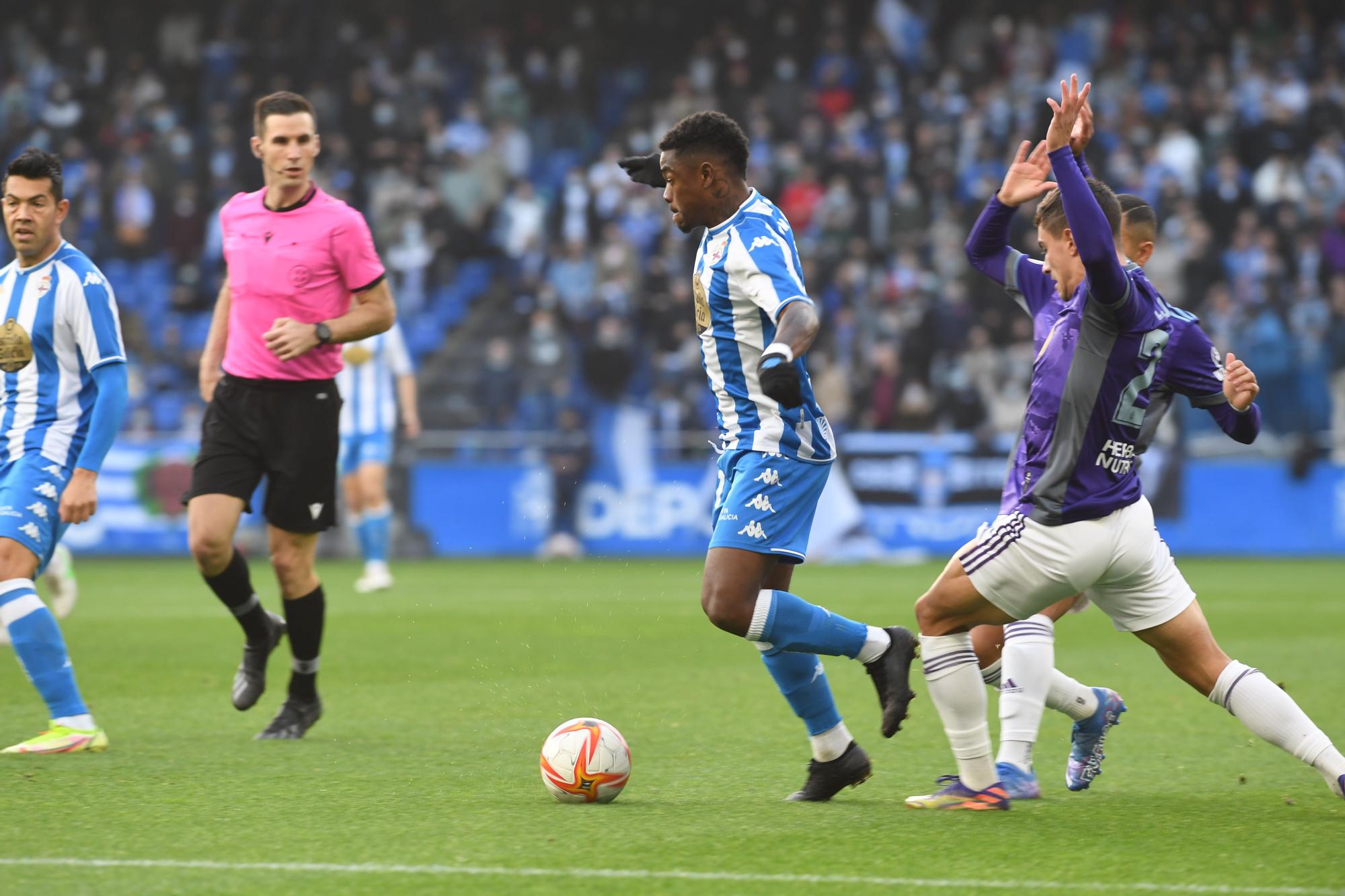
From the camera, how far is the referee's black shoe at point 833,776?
5430 mm

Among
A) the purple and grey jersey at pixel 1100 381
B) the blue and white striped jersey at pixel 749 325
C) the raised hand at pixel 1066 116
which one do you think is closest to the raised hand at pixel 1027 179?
the purple and grey jersey at pixel 1100 381

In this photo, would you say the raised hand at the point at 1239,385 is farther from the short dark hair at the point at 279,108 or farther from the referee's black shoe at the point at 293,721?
the referee's black shoe at the point at 293,721

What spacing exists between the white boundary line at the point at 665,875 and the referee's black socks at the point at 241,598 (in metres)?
2.52

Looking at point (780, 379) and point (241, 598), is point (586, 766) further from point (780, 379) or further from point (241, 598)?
point (241, 598)

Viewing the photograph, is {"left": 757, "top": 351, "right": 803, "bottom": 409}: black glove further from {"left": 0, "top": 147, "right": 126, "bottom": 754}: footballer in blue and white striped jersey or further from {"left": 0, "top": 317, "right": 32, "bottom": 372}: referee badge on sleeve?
{"left": 0, "top": 317, "right": 32, "bottom": 372}: referee badge on sleeve

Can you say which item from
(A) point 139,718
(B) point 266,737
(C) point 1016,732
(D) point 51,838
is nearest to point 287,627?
(B) point 266,737

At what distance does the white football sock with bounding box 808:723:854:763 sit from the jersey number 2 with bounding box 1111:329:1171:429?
1.32 meters

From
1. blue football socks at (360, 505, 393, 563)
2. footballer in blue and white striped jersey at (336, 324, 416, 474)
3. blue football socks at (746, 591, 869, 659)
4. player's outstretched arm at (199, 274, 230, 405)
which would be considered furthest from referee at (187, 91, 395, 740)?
blue football socks at (360, 505, 393, 563)

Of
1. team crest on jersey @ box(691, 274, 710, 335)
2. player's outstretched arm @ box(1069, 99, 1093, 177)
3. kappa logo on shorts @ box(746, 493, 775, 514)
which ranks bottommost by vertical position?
kappa logo on shorts @ box(746, 493, 775, 514)

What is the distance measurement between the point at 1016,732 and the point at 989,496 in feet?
42.0

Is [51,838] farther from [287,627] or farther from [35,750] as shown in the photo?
[287,627]

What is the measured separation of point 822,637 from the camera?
5.30 metres

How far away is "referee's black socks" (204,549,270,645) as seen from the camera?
6.87 m

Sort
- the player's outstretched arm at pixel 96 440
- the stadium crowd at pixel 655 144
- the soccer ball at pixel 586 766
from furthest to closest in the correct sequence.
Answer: the stadium crowd at pixel 655 144, the player's outstretched arm at pixel 96 440, the soccer ball at pixel 586 766
